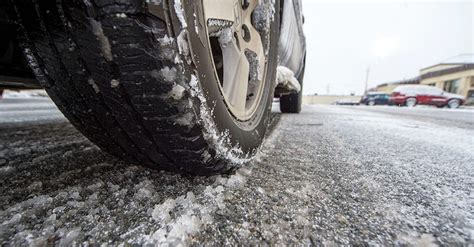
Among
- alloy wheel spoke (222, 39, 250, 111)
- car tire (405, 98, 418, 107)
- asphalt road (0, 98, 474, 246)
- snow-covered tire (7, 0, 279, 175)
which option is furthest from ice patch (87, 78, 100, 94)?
car tire (405, 98, 418, 107)

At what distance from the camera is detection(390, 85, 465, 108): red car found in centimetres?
1327

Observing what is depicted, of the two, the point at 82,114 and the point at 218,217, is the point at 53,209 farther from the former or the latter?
the point at 218,217

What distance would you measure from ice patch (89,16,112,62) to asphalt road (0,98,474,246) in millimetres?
319

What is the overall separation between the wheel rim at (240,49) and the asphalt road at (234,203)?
0.25 metres

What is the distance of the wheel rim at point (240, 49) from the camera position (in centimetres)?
74

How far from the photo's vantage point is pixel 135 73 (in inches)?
17.4

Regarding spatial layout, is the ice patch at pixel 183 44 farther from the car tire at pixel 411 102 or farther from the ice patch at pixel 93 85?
the car tire at pixel 411 102

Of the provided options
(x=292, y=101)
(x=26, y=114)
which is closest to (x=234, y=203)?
(x=26, y=114)

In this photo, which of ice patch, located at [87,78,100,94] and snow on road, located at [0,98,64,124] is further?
snow on road, located at [0,98,64,124]

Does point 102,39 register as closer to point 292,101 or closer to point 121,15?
point 121,15

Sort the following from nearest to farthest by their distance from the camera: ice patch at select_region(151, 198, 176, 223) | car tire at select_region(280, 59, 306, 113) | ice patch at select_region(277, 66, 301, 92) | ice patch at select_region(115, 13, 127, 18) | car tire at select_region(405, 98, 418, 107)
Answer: ice patch at select_region(115, 13, 127, 18) < ice patch at select_region(151, 198, 176, 223) < ice patch at select_region(277, 66, 301, 92) < car tire at select_region(280, 59, 306, 113) < car tire at select_region(405, 98, 418, 107)

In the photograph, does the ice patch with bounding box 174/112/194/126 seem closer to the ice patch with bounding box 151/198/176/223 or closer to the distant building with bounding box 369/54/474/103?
the ice patch with bounding box 151/198/176/223

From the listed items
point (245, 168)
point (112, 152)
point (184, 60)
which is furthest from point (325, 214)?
point (112, 152)

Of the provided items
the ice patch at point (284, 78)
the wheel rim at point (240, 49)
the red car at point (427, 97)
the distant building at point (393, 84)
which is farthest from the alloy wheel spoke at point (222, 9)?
the distant building at point (393, 84)
